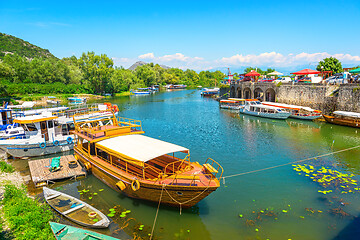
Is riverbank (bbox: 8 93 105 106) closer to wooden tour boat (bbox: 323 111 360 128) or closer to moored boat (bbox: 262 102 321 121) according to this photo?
moored boat (bbox: 262 102 321 121)

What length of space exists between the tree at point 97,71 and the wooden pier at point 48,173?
265ft

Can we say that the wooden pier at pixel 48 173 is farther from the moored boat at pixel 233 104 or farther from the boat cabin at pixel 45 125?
the moored boat at pixel 233 104

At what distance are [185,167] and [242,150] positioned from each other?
13175mm

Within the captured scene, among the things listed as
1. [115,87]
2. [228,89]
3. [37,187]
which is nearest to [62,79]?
[115,87]

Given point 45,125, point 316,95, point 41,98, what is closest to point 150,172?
point 45,125

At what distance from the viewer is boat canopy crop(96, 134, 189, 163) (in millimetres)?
12891

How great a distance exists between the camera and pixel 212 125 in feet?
128

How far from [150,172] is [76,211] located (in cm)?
489

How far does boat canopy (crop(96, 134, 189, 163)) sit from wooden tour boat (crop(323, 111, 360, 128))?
1338 inches

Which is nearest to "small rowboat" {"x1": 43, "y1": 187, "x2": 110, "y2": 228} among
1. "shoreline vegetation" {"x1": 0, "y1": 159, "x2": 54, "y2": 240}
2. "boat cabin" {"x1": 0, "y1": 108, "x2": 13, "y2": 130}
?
"shoreline vegetation" {"x1": 0, "y1": 159, "x2": 54, "y2": 240}

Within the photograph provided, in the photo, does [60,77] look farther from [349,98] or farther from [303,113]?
[349,98]

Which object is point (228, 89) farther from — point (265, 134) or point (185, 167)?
point (185, 167)

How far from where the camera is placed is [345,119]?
117ft

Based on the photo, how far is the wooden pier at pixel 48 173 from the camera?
16656 millimetres
